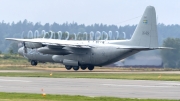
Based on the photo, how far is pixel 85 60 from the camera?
7075cm

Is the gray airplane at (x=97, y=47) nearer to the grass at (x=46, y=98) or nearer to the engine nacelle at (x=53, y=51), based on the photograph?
the engine nacelle at (x=53, y=51)

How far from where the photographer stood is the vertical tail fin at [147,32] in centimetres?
6725

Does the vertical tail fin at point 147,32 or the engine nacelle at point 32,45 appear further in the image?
the engine nacelle at point 32,45

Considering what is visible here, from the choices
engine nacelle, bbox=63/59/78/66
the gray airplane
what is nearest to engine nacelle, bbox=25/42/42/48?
the gray airplane

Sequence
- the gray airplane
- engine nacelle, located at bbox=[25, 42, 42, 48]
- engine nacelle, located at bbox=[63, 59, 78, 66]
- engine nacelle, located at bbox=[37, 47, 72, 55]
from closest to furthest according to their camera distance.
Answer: the gray airplane < engine nacelle, located at bbox=[37, 47, 72, 55] < engine nacelle, located at bbox=[25, 42, 42, 48] < engine nacelle, located at bbox=[63, 59, 78, 66]

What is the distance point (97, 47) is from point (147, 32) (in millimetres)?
6608

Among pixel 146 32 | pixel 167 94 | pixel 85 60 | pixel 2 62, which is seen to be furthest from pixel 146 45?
pixel 167 94

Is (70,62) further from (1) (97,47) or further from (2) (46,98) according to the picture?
(2) (46,98)

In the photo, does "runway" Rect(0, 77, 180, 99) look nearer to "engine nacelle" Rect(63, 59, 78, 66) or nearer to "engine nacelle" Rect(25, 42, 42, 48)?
"engine nacelle" Rect(25, 42, 42, 48)

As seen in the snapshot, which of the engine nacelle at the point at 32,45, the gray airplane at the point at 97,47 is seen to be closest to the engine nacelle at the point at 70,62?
the gray airplane at the point at 97,47

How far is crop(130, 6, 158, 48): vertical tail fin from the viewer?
221 ft

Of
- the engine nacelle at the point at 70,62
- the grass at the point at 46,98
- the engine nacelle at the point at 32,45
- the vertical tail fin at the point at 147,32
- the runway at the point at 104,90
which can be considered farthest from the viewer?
the engine nacelle at the point at 70,62

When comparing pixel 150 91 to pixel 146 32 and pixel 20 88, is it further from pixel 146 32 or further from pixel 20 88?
pixel 146 32

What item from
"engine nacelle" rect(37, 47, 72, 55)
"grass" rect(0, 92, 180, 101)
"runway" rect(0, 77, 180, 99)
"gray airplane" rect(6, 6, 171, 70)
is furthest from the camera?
"engine nacelle" rect(37, 47, 72, 55)
